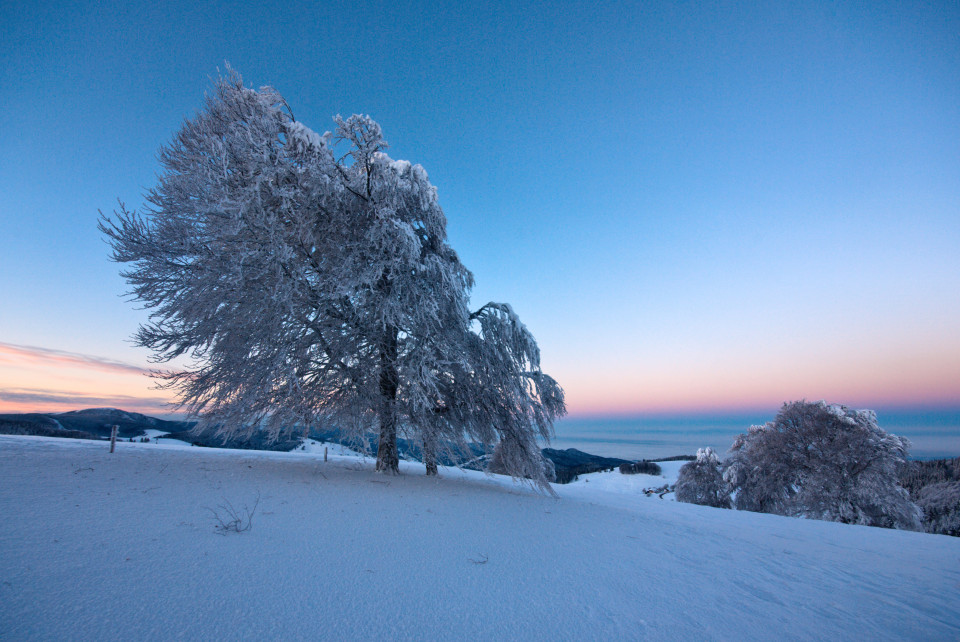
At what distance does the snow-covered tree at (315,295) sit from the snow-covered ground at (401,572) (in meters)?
2.32

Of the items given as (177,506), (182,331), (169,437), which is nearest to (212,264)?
(182,331)

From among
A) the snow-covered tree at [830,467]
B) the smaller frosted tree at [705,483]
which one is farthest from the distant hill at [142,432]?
the smaller frosted tree at [705,483]

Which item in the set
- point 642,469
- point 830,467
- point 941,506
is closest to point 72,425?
point 830,467

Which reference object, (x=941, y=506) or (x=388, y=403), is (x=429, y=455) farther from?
(x=941, y=506)

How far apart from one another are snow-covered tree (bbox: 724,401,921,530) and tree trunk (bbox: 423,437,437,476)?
19504 millimetres

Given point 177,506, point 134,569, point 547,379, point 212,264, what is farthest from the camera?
point 547,379

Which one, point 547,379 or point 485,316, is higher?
point 485,316

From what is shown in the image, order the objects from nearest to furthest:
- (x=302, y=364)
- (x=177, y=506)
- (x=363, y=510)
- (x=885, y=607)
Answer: (x=885, y=607) → (x=177, y=506) → (x=363, y=510) → (x=302, y=364)

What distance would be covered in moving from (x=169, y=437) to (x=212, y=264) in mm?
14119

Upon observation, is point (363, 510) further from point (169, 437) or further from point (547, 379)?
point (169, 437)

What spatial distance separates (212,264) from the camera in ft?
22.6

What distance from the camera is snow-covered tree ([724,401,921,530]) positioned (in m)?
16.8

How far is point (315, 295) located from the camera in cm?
777

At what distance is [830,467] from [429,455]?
21.2m
